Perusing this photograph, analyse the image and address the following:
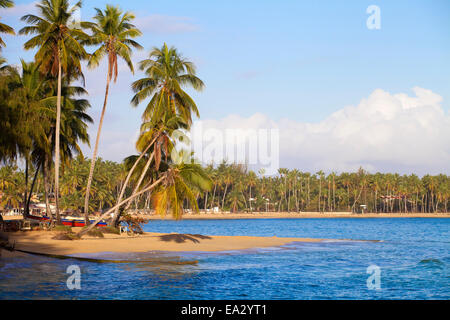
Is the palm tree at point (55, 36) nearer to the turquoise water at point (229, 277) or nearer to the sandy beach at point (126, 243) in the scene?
the sandy beach at point (126, 243)

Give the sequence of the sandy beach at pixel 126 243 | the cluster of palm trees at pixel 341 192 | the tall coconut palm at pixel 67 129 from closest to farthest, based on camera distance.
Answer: the sandy beach at pixel 126 243 < the tall coconut palm at pixel 67 129 < the cluster of palm trees at pixel 341 192

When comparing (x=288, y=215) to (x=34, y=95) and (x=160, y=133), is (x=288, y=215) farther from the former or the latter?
(x=160, y=133)

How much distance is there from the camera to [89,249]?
28969 mm

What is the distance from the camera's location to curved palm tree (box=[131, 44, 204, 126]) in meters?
34.4

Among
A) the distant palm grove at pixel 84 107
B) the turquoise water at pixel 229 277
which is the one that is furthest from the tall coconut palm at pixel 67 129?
the turquoise water at pixel 229 277

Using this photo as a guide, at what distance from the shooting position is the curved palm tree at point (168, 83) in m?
34.4

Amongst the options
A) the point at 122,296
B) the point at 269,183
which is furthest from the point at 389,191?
the point at 122,296

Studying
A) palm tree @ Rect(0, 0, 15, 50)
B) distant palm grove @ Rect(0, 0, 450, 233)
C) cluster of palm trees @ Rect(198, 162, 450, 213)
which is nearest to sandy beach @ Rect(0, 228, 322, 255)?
distant palm grove @ Rect(0, 0, 450, 233)

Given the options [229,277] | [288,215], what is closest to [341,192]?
[288,215]

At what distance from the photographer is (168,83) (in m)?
34.6

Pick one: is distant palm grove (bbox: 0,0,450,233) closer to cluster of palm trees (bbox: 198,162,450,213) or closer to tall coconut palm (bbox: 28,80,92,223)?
tall coconut palm (bbox: 28,80,92,223)

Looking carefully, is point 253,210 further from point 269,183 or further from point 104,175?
point 104,175

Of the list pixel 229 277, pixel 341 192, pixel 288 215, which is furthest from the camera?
pixel 341 192

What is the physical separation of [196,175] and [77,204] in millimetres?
80588
